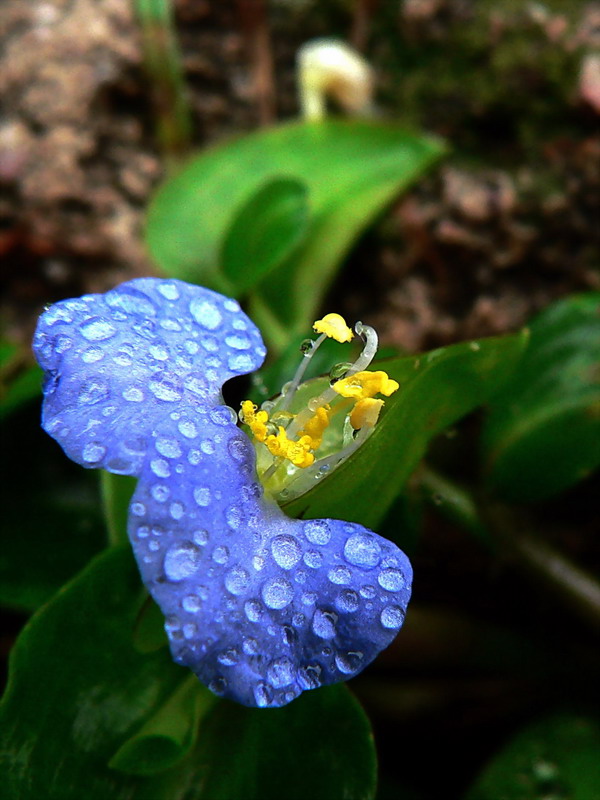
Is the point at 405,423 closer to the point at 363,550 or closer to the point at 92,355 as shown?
the point at 363,550

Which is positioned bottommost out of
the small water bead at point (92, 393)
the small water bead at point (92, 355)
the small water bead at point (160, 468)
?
the small water bead at point (160, 468)

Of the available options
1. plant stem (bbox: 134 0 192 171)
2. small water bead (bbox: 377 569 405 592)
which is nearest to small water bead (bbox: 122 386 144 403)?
small water bead (bbox: 377 569 405 592)

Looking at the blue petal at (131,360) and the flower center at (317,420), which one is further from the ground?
the blue petal at (131,360)

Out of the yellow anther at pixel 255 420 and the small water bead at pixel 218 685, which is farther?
the yellow anther at pixel 255 420

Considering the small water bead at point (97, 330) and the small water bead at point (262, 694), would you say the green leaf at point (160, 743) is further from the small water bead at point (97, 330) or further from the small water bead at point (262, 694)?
the small water bead at point (97, 330)

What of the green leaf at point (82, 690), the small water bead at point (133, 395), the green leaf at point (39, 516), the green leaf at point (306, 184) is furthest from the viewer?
the green leaf at point (306, 184)

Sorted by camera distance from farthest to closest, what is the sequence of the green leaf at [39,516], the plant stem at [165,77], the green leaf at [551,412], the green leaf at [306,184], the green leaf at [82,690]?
the plant stem at [165,77] < the green leaf at [306,184] < the green leaf at [551,412] < the green leaf at [39,516] < the green leaf at [82,690]

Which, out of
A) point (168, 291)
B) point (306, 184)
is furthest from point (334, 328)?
Result: point (306, 184)

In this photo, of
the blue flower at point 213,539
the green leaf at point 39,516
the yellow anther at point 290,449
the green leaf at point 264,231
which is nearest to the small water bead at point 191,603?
the blue flower at point 213,539
